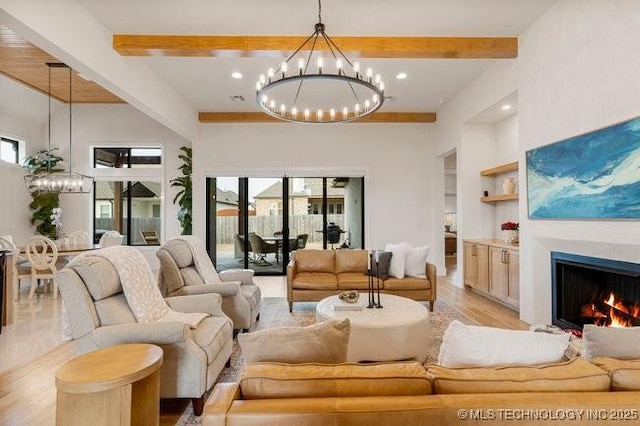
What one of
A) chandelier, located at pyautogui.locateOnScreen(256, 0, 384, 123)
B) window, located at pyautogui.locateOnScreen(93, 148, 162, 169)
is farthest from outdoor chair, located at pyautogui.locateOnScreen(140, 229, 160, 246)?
chandelier, located at pyautogui.locateOnScreen(256, 0, 384, 123)

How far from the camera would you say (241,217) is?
25.1 ft

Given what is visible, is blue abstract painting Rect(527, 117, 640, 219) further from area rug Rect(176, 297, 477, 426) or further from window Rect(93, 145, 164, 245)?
window Rect(93, 145, 164, 245)

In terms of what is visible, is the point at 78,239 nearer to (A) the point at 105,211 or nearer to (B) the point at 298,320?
(A) the point at 105,211

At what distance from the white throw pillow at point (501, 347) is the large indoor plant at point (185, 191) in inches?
272

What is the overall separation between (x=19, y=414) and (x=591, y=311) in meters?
4.97

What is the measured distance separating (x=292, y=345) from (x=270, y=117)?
647 cm

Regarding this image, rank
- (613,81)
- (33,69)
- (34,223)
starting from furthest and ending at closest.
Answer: (34,223) → (33,69) → (613,81)

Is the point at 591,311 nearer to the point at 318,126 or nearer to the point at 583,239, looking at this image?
the point at 583,239

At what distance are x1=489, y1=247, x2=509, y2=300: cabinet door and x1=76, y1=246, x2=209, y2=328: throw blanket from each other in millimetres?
→ 4005

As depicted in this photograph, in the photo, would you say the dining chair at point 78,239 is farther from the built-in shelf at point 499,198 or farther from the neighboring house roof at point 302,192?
the built-in shelf at point 499,198

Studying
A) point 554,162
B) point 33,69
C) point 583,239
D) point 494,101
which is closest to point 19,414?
point 583,239

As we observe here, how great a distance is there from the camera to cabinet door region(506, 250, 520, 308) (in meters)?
4.47

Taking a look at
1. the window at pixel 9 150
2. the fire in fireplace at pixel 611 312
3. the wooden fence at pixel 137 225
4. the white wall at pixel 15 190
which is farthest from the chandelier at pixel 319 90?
the window at pixel 9 150

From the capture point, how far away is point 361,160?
7.50 metres
